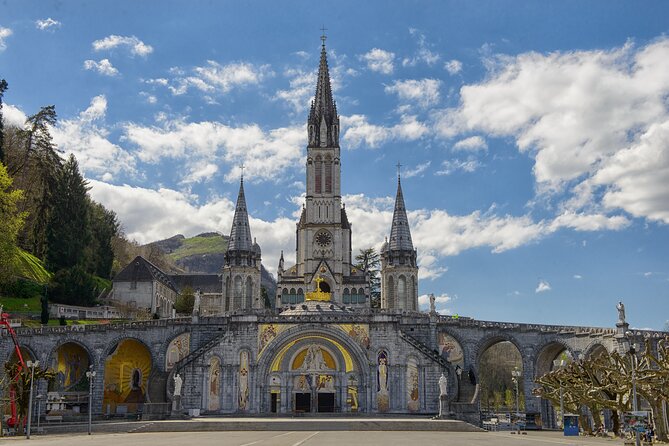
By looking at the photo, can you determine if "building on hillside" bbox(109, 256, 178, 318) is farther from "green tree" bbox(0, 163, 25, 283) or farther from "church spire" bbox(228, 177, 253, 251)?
"green tree" bbox(0, 163, 25, 283)

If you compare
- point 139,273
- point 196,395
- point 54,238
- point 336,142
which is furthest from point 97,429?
point 336,142

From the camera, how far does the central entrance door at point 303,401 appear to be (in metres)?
62.3

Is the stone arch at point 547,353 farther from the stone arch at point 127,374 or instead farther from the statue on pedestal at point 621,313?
the stone arch at point 127,374

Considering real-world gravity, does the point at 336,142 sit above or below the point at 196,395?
above

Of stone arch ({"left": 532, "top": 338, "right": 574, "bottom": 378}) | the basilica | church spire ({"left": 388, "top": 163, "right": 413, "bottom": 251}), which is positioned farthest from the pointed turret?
stone arch ({"left": 532, "top": 338, "right": 574, "bottom": 378})

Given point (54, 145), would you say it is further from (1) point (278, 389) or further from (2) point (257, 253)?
(1) point (278, 389)

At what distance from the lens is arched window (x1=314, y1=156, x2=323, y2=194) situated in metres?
101

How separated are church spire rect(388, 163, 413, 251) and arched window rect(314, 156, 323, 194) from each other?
489 inches

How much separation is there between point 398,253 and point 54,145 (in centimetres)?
4270

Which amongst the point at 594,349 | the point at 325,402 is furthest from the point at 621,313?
the point at 325,402

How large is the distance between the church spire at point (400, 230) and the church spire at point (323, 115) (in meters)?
14.7

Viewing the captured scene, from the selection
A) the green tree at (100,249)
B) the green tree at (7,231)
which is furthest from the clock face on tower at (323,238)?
the green tree at (7,231)

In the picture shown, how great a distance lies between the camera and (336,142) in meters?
103

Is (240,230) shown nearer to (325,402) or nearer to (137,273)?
(137,273)
